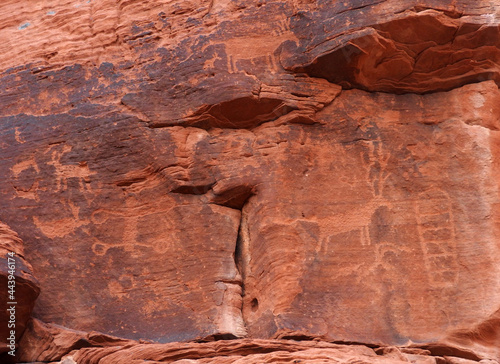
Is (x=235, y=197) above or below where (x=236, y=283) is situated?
above

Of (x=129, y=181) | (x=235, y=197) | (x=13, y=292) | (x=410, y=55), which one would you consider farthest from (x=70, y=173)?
(x=410, y=55)

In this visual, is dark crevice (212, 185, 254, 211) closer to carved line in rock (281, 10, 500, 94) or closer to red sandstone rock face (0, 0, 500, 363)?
red sandstone rock face (0, 0, 500, 363)

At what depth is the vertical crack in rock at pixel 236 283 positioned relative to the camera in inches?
289

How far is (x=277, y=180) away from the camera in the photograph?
7.79m

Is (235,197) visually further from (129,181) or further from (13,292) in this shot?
(13,292)

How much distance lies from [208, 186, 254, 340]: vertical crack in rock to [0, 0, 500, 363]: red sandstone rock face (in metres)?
0.02

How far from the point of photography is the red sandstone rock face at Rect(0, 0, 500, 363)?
24.2ft

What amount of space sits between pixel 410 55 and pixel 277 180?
Result: 1.68 metres

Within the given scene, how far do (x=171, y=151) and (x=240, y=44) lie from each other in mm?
1210

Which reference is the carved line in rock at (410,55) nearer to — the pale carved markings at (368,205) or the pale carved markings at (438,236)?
the pale carved markings at (368,205)

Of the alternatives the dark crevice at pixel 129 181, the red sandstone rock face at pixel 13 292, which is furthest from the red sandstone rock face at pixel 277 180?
the red sandstone rock face at pixel 13 292

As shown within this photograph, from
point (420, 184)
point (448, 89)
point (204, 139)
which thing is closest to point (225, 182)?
point (204, 139)

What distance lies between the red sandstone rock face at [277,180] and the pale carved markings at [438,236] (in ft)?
0.04

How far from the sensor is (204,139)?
26.6 ft
